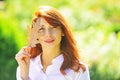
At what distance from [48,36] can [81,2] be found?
439 cm

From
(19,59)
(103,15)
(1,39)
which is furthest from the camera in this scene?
(103,15)

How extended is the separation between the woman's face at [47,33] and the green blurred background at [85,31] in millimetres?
2350

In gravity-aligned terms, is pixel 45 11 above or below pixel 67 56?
above

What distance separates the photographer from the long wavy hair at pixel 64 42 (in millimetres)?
3846

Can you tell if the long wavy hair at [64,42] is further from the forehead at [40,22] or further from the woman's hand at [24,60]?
the woman's hand at [24,60]

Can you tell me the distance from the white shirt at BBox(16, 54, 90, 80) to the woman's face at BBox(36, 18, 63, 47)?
144 millimetres

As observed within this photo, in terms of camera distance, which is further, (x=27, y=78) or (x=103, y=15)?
(x=103, y=15)

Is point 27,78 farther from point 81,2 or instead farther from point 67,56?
point 81,2

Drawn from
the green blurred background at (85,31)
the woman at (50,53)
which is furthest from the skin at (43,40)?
the green blurred background at (85,31)

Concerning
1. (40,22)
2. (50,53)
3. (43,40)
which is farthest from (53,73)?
(40,22)

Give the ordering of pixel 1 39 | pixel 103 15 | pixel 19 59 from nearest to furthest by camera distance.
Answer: pixel 19 59 < pixel 1 39 < pixel 103 15

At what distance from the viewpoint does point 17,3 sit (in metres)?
7.94

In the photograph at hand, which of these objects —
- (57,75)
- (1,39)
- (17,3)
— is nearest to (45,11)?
(57,75)

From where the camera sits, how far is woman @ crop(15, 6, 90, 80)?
151 inches
